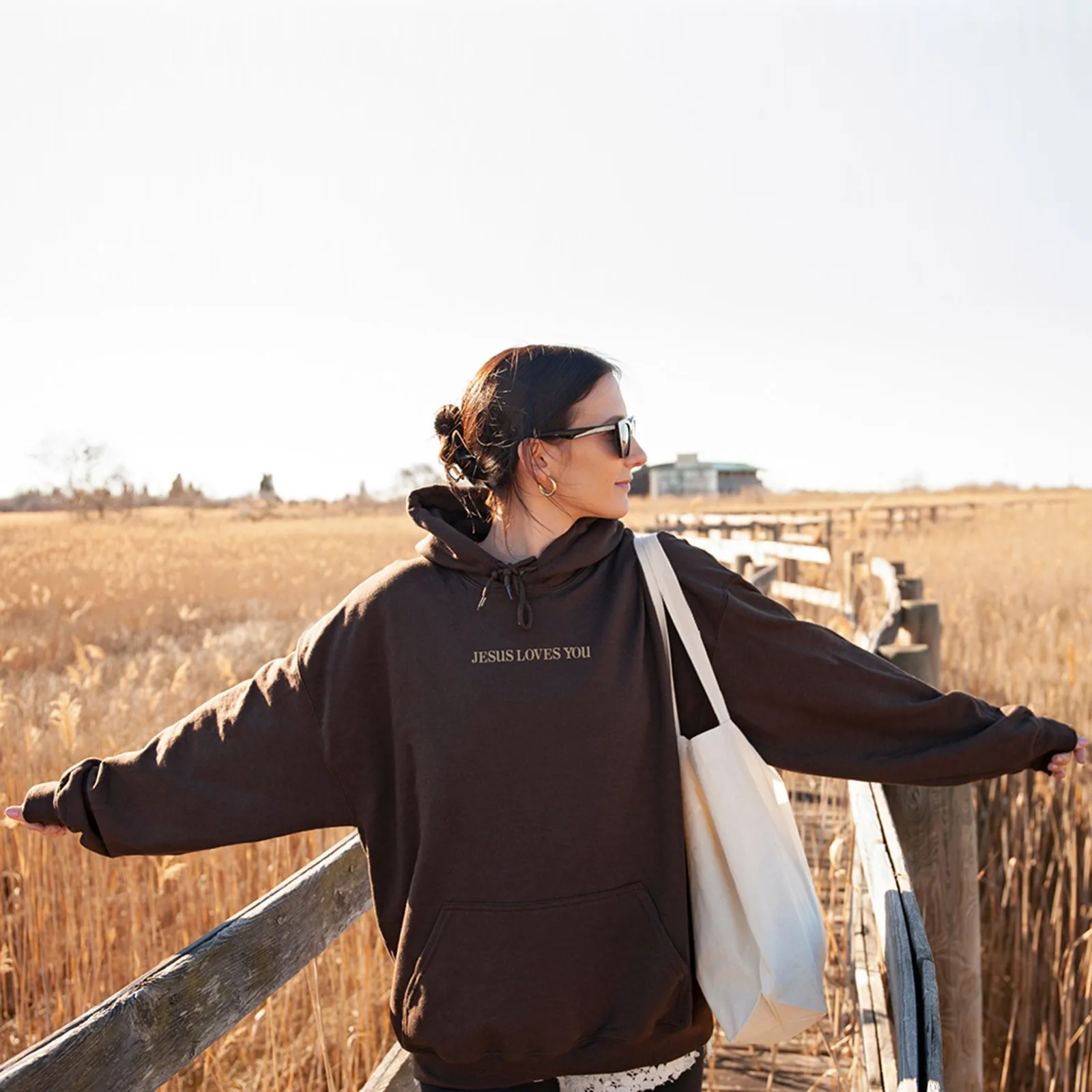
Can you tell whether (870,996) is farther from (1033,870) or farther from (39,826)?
(1033,870)

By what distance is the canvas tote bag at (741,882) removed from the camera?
1607mm

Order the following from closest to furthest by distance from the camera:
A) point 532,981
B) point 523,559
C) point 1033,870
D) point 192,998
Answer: point 192,998, point 532,981, point 523,559, point 1033,870

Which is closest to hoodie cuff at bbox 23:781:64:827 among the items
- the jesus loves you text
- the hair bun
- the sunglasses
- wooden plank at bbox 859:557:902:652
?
the jesus loves you text

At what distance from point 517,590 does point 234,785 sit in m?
0.60

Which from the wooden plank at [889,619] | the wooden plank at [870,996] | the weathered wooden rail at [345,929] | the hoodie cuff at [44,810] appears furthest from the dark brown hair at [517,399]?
the wooden plank at [889,619]

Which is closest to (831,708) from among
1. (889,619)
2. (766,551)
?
(889,619)

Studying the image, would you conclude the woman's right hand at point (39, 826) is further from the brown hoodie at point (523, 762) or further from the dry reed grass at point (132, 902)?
the dry reed grass at point (132, 902)

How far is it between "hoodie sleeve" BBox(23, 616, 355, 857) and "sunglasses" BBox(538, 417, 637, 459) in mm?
502

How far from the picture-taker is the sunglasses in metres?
1.73

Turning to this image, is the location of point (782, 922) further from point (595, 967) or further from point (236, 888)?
point (236, 888)

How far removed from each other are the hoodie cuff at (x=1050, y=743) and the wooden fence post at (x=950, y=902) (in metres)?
0.66

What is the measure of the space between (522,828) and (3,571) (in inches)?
456

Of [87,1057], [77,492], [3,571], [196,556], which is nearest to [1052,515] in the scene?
[196,556]

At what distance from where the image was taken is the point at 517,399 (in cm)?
173
